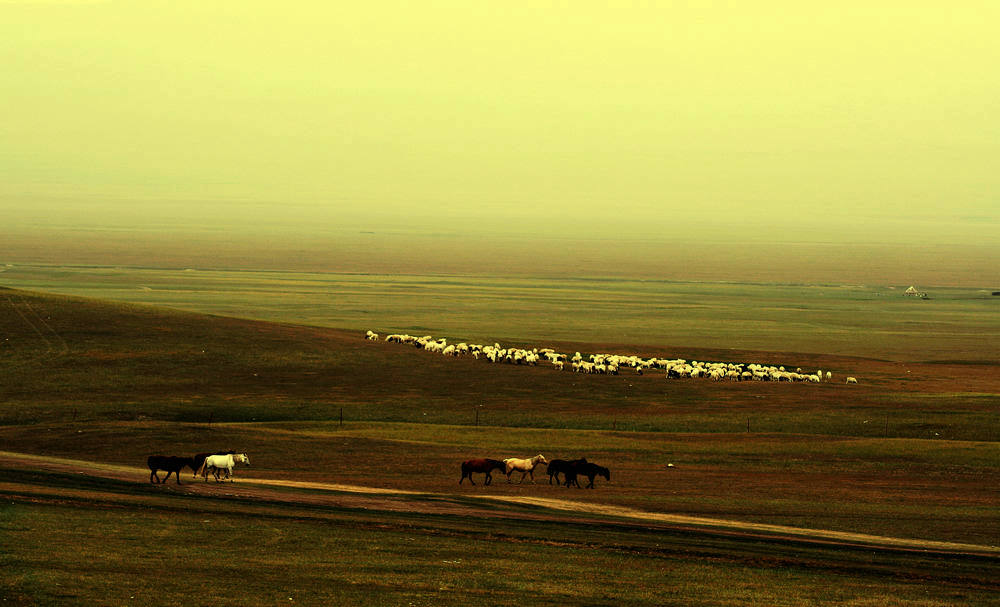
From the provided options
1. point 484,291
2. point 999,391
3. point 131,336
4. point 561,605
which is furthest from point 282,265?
point 561,605

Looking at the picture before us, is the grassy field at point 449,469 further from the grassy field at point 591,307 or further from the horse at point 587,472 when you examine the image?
the grassy field at point 591,307

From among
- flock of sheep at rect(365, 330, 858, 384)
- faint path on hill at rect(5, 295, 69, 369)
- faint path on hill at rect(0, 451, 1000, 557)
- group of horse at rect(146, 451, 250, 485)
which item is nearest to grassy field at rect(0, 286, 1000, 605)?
faint path on hill at rect(5, 295, 69, 369)

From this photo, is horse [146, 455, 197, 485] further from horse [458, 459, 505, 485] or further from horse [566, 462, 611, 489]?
horse [566, 462, 611, 489]

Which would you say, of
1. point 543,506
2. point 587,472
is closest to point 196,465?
point 543,506

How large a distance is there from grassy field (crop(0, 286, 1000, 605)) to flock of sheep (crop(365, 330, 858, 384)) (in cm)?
309

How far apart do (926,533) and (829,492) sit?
700 cm

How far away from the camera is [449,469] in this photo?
123 feet

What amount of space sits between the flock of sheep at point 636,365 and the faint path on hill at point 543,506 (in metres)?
38.5

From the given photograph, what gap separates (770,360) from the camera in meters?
84.6

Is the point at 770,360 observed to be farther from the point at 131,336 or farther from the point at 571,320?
the point at 131,336

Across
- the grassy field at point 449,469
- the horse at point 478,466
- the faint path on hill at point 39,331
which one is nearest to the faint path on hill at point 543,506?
the grassy field at point 449,469

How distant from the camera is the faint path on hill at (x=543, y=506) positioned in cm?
2633

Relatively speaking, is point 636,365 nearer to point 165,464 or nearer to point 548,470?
point 548,470

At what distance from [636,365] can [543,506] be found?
45.4m
